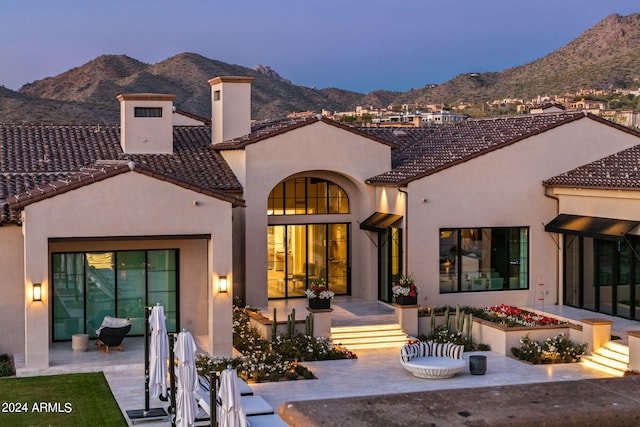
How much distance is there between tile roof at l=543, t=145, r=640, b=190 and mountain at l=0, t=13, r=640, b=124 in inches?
1751

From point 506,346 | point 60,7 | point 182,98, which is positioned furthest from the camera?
point 182,98

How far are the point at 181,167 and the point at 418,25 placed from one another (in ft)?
143

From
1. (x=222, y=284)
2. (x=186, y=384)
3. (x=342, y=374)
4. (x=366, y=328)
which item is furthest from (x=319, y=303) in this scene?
(x=186, y=384)

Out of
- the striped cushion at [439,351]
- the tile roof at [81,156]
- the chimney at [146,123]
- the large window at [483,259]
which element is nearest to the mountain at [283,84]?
the tile roof at [81,156]

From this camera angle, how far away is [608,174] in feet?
88.6

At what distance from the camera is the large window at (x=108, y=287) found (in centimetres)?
2427

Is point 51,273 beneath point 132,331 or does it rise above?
above

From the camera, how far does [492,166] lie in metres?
28.3

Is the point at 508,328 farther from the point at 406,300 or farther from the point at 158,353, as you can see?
the point at 158,353

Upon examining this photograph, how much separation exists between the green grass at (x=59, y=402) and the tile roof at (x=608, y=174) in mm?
14944

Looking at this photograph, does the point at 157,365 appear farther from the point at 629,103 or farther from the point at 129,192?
the point at 629,103

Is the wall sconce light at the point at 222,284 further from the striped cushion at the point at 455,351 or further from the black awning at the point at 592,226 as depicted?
the black awning at the point at 592,226

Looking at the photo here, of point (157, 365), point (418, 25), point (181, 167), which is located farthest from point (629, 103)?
point (157, 365)

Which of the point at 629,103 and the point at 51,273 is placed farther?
the point at 629,103
